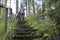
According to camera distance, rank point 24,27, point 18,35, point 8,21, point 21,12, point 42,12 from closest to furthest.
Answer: point 42,12 → point 8,21 → point 18,35 → point 24,27 → point 21,12

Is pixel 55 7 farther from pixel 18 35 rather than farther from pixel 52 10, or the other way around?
pixel 18 35

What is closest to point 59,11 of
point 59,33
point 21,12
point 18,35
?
point 59,33

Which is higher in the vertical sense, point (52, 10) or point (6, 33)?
point (52, 10)

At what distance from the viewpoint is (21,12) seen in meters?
9.88

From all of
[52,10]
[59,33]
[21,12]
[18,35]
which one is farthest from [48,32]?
[21,12]

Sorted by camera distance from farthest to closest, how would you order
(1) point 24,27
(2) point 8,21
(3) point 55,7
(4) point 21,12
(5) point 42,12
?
(4) point 21,12 → (1) point 24,27 → (2) point 8,21 → (5) point 42,12 → (3) point 55,7

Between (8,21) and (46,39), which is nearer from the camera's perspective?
(46,39)

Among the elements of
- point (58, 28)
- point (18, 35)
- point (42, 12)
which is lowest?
point (18, 35)

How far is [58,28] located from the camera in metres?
5.14

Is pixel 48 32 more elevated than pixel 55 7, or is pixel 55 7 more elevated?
pixel 55 7

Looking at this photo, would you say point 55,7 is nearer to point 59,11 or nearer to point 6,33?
point 59,11

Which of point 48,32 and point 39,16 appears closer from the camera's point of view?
point 48,32

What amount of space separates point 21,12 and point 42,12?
414cm

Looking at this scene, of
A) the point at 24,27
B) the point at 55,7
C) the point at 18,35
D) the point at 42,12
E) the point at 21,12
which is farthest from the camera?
the point at 21,12
